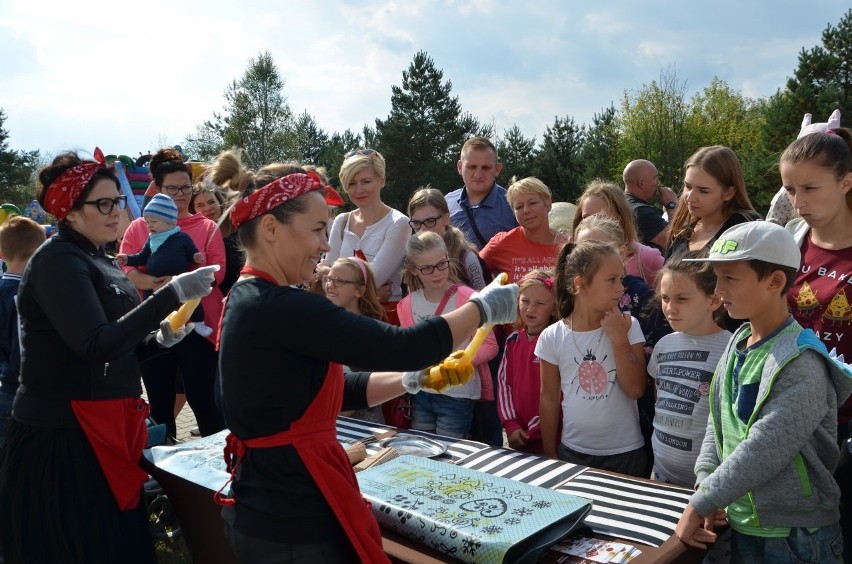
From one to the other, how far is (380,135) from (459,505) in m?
29.6

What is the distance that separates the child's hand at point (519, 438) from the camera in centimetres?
300

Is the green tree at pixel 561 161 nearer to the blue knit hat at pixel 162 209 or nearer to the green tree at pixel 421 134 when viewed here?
the green tree at pixel 421 134

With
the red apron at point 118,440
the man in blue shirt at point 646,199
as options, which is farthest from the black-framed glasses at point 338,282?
the man in blue shirt at point 646,199

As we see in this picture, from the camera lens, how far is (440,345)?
4.87 ft

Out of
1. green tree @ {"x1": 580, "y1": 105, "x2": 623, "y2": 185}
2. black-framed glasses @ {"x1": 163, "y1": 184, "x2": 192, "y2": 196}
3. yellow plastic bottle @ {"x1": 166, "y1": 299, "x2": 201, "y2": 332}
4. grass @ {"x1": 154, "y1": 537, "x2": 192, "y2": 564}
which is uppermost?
green tree @ {"x1": 580, "y1": 105, "x2": 623, "y2": 185}

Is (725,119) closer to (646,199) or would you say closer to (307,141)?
(307,141)

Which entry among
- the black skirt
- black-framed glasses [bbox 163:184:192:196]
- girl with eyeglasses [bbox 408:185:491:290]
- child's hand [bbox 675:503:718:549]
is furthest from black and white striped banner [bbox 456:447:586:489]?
black-framed glasses [bbox 163:184:192:196]

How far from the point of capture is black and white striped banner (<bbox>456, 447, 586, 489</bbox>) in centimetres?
198

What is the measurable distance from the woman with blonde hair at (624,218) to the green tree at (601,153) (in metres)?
24.4

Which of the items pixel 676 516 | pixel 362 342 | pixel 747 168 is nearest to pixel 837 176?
pixel 676 516

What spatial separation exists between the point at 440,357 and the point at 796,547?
1.21 m

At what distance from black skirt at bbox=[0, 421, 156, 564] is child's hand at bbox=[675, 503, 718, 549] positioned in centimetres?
196

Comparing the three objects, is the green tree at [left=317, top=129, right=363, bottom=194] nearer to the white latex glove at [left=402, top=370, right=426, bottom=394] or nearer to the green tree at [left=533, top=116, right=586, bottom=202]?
the green tree at [left=533, top=116, right=586, bottom=202]

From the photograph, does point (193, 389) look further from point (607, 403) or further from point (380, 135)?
point (380, 135)
